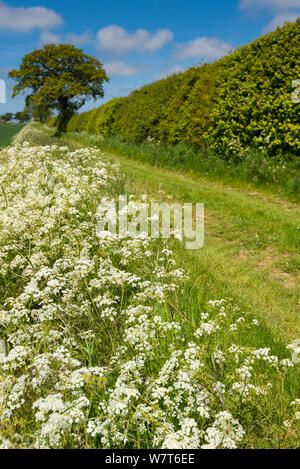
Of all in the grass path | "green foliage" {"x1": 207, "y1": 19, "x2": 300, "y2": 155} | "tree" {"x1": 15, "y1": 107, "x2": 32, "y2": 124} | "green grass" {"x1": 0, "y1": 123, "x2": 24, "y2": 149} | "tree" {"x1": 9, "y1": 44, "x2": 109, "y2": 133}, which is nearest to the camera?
the grass path

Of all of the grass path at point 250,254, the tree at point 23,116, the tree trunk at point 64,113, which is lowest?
the grass path at point 250,254

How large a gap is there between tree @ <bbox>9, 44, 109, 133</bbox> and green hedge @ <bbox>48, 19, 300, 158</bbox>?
2467cm

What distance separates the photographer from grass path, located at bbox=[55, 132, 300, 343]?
3.65 m

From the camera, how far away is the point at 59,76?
116 feet

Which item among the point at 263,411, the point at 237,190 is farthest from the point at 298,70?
the point at 263,411

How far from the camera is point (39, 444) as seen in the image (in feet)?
5.01

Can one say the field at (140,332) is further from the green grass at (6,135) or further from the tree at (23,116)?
the tree at (23,116)

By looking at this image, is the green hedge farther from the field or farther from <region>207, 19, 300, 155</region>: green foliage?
the field

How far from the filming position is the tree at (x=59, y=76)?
3412 cm

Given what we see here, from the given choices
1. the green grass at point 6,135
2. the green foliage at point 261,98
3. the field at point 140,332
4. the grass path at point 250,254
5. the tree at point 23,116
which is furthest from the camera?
the tree at point 23,116

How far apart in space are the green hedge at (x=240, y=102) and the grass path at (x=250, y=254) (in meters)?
1.68

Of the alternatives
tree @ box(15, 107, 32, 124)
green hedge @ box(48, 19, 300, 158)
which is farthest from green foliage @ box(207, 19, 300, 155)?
tree @ box(15, 107, 32, 124)

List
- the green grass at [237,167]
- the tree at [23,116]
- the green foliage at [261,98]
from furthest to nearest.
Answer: the tree at [23,116], the green foliage at [261,98], the green grass at [237,167]

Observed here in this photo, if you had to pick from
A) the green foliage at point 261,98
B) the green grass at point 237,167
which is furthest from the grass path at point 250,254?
the green foliage at point 261,98
